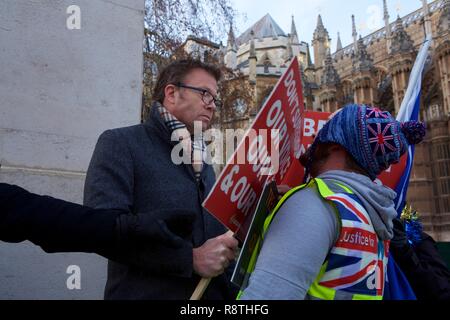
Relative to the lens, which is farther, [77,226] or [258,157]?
[258,157]

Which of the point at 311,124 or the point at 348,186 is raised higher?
the point at 311,124

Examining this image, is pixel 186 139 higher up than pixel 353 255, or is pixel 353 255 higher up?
pixel 186 139

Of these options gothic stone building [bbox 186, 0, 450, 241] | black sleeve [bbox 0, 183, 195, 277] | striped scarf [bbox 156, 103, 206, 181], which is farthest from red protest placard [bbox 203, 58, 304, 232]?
gothic stone building [bbox 186, 0, 450, 241]

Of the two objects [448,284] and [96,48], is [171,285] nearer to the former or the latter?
[448,284]

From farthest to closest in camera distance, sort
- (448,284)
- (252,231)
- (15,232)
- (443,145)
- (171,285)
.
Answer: (443,145)
(448,284)
(171,285)
(252,231)
(15,232)

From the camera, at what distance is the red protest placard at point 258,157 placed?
1.21 m

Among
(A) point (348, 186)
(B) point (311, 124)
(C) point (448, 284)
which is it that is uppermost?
(B) point (311, 124)

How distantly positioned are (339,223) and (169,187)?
29.9 inches

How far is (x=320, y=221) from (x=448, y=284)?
94 cm

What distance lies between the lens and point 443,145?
2098 cm

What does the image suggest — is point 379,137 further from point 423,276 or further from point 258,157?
point 423,276

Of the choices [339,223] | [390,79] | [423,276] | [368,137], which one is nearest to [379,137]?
[368,137]

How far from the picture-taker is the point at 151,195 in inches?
62.3
